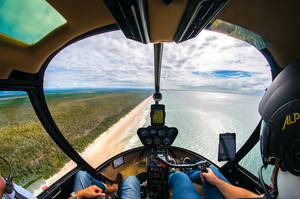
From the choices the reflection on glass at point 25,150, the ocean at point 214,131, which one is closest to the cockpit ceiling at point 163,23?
the ocean at point 214,131

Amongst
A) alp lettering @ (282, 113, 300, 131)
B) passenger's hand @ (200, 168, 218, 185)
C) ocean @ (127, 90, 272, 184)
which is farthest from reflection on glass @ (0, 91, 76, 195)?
alp lettering @ (282, 113, 300, 131)

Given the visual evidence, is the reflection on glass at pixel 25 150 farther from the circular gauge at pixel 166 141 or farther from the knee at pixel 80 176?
the circular gauge at pixel 166 141

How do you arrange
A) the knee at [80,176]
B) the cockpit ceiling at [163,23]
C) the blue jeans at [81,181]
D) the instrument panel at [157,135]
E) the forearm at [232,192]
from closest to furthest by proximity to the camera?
the cockpit ceiling at [163,23] → the forearm at [232,192] → the blue jeans at [81,181] → the knee at [80,176] → the instrument panel at [157,135]

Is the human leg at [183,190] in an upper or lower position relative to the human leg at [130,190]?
upper

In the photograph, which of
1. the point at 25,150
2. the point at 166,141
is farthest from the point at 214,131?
the point at 25,150

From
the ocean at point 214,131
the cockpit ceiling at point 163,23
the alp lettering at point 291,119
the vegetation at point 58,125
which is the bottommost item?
the vegetation at point 58,125

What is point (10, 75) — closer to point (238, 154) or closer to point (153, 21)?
point (153, 21)

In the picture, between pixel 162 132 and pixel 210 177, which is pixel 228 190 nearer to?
pixel 210 177
